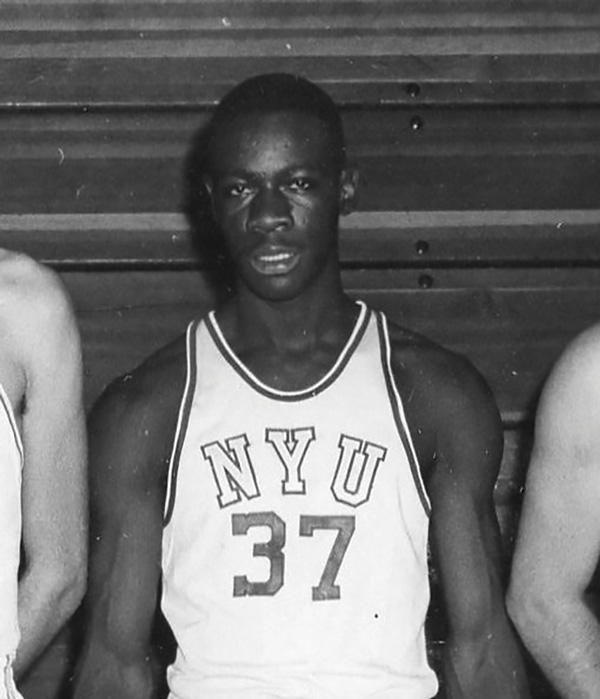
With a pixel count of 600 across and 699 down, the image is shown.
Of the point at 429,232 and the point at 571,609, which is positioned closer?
the point at 571,609

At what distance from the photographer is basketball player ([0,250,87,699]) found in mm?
3764

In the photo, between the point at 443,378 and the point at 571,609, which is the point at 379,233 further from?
the point at 571,609

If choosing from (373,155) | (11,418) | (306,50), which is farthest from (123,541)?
(306,50)

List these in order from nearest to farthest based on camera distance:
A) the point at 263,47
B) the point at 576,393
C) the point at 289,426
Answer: the point at 576,393
the point at 289,426
the point at 263,47

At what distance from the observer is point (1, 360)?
373 cm

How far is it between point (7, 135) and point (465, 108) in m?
1.25

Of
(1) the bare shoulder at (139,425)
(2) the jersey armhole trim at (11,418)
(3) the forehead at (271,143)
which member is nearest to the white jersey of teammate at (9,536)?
(2) the jersey armhole trim at (11,418)

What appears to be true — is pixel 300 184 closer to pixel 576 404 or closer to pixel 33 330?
pixel 33 330

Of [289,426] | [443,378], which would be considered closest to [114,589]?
[289,426]

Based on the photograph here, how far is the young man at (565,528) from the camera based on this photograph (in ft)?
12.2

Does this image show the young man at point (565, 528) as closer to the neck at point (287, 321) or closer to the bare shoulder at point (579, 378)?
the bare shoulder at point (579, 378)

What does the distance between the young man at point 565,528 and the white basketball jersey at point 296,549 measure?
0.28 metres

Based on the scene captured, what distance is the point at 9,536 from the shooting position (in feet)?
11.6

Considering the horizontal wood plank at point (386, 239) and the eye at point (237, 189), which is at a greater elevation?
the eye at point (237, 189)
